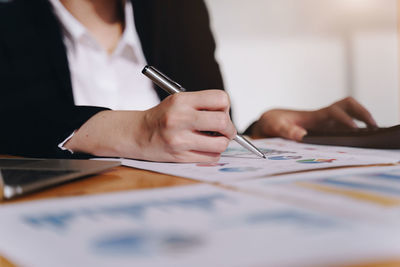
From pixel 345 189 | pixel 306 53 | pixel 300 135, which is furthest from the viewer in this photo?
pixel 306 53

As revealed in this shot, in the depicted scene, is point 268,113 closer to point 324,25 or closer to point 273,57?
point 273,57

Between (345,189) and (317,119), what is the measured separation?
0.50 meters

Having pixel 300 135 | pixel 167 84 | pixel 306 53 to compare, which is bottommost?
pixel 300 135

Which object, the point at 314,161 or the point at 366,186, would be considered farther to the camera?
the point at 314,161

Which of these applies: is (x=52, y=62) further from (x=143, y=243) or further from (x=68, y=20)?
(x=143, y=243)

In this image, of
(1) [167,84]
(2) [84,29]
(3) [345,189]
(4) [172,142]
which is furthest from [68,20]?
(3) [345,189]

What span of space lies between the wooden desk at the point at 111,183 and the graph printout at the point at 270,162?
0.02 metres

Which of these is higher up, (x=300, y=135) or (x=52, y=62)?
(x=52, y=62)

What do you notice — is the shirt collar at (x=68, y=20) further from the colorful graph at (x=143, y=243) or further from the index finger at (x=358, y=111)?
the colorful graph at (x=143, y=243)

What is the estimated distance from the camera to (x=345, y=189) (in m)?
0.32

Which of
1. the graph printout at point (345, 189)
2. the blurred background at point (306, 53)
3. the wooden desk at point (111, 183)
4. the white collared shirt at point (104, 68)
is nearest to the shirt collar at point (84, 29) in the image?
the white collared shirt at point (104, 68)

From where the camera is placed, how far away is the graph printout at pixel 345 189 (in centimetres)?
26

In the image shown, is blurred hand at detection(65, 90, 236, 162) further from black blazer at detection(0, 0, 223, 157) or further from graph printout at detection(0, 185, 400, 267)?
graph printout at detection(0, 185, 400, 267)

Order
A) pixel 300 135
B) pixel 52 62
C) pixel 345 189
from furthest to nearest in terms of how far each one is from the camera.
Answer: pixel 52 62 < pixel 300 135 < pixel 345 189
